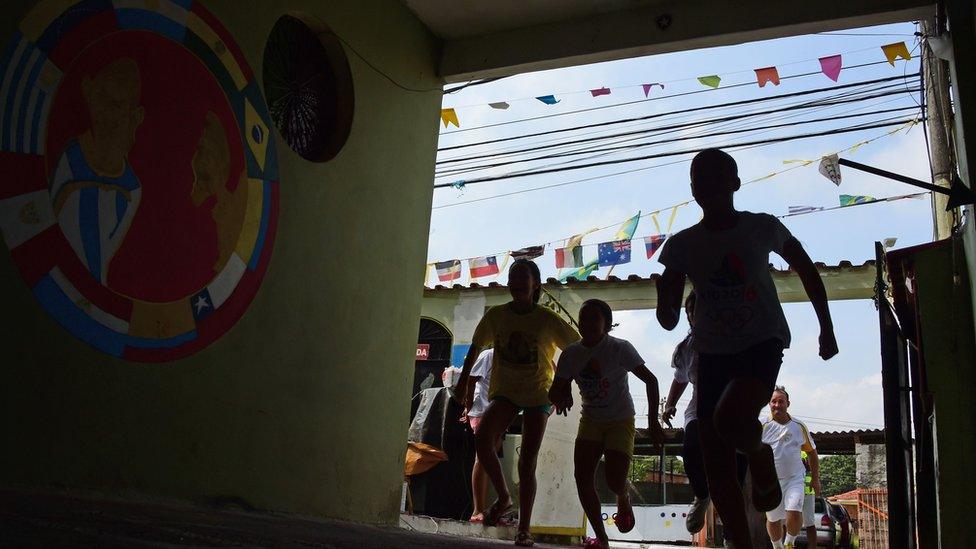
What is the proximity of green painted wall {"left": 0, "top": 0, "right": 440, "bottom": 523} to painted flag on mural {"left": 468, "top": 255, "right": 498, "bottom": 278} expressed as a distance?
24.1 feet

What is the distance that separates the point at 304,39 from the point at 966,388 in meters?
4.77

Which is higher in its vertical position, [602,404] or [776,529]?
[602,404]

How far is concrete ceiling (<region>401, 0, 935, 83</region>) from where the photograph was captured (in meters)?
5.94

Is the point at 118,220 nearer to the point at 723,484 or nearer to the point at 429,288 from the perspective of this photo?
the point at 723,484

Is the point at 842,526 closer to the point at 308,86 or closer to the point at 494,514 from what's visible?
the point at 494,514

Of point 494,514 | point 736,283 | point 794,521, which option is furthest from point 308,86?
point 794,521

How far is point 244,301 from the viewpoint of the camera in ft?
15.5

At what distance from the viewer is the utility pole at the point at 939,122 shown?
19.4 ft

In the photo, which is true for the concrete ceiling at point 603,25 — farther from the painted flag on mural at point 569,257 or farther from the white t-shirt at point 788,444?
the painted flag on mural at point 569,257

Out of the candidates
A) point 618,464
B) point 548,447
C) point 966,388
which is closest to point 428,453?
point 548,447

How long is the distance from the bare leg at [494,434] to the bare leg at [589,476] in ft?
1.90

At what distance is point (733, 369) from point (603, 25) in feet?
12.9

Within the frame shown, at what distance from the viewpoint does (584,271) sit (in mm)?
13211

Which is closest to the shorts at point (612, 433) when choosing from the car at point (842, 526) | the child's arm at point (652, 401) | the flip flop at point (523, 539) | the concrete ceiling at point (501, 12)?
the child's arm at point (652, 401)
